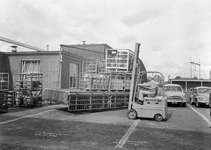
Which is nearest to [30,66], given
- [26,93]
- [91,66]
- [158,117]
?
[26,93]

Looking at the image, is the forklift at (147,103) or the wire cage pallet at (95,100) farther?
the wire cage pallet at (95,100)

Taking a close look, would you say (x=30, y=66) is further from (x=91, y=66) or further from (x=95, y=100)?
(x=95, y=100)

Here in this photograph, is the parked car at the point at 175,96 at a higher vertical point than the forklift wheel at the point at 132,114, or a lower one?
higher

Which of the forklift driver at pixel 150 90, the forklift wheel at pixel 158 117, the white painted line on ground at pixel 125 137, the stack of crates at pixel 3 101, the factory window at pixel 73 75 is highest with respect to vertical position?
the factory window at pixel 73 75

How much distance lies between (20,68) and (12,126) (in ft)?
43.3

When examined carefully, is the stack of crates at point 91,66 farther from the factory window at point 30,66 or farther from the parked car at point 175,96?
the factory window at point 30,66

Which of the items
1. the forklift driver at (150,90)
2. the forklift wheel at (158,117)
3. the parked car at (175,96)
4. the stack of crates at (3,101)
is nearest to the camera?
the forklift wheel at (158,117)

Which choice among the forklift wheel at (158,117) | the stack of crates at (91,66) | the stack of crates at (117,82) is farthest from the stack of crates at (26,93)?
the forklift wheel at (158,117)

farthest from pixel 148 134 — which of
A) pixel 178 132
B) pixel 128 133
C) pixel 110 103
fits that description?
pixel 110 103

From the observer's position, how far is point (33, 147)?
5695 millimetres

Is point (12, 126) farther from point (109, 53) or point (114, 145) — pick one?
point (109, 53)

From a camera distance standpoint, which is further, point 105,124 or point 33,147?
point 105,124

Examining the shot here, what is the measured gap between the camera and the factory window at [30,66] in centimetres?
1999

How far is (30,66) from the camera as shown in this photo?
20.3 metres
